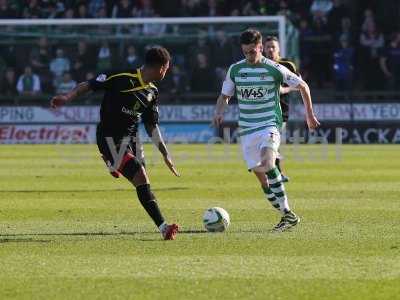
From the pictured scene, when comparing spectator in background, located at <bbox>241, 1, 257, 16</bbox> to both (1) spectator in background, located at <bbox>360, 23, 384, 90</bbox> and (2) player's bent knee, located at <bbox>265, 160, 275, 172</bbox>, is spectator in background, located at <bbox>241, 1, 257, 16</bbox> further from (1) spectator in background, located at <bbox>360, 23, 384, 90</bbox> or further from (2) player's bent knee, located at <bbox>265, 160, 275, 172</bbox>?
(2) player's bent knee, located at <bbox>265, 160, 275, 172</bbox>

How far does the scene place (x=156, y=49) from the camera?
1080cm

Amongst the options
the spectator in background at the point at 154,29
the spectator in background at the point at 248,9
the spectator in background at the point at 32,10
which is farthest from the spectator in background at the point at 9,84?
the spectator in background at the point at 248,9

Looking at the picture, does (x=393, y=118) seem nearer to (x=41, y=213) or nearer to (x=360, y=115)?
(x=360, y=115)

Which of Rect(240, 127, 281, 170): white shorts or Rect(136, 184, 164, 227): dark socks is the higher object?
Rect(240, 127, 281, 170): white shorts

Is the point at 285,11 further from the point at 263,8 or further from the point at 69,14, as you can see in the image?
the point at 69,14

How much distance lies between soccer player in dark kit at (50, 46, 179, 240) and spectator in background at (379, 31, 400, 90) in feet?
73.7

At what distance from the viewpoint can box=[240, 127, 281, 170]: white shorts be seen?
39.0 ft

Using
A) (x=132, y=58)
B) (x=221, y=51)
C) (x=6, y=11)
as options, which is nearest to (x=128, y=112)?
(x=132, y=58)

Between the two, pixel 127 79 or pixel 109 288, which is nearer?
pixel 109 288

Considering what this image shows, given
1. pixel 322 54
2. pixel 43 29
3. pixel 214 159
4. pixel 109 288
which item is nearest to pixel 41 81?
pixel 43 29

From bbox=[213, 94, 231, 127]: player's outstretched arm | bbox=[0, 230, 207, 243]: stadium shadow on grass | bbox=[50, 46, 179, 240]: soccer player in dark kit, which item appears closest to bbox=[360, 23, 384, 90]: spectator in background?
bbox=[213, 94, 231, 127]: player's outstretched arm

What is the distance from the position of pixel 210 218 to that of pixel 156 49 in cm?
194

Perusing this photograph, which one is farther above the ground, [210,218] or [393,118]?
[210,218]

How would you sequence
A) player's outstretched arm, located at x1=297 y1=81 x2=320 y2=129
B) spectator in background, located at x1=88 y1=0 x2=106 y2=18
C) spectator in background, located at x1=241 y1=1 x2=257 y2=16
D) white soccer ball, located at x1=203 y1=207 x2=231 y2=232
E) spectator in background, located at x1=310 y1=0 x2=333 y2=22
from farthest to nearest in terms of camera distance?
spectator in background, located at x1=88 y1=0 x2=106 y2=18 → spectator in background, located at x1=241 y1=1 x2=257 y2=16 → spectator in background, located at x1=310 y1=0 x2=333 y2=22 → player's outstretched arm, located at x1=297 y1=81 x2=320 y2=129 → white soccer ball, located at x1=203 y1=207 x2=231 y2=232
